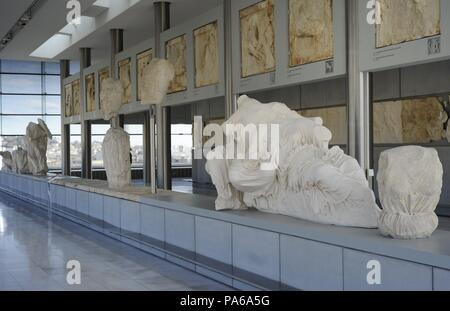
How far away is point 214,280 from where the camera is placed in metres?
6.78

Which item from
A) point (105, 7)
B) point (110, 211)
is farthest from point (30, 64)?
point (110, 211)

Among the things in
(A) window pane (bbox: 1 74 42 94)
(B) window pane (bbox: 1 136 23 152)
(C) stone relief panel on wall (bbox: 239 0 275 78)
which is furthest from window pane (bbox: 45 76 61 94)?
(C) stone relief panel on wall (bbox: 239 0 275 78)

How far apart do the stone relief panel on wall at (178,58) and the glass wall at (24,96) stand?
17.1 metres

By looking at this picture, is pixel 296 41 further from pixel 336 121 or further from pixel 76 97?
pixel 76 97

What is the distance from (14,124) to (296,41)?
23693 mm

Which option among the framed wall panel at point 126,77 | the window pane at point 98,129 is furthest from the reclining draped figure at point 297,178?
the window pane at point 98,129

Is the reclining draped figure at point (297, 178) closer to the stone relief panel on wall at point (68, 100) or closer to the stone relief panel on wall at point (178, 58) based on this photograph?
the stone relief panel on wall at point (178, 58)

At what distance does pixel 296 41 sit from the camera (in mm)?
10125

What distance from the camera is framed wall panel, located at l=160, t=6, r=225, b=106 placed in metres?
12.8

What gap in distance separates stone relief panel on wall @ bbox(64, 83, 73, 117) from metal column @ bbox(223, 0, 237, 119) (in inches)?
524

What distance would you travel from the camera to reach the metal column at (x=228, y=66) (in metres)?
12.3

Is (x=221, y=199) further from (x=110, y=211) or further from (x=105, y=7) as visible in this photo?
(x=105, y=7)

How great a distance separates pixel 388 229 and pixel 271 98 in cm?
1397

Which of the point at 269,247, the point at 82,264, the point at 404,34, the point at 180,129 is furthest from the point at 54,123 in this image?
the point at 269,247
